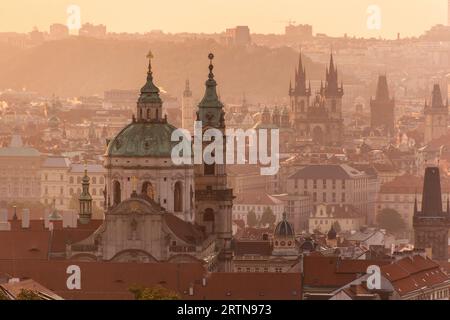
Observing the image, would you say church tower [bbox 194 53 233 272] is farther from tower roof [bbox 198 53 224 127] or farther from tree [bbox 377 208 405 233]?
tree [bbox 377 208 405 233]

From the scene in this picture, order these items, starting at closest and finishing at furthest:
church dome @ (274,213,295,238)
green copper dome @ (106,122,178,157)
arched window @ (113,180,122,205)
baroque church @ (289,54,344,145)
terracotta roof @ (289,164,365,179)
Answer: arched window @ (113,180,122,205) → green copper dome @ (106,122,178,157) → church dome @ (274,213,295,238) → terracotta roof @ (289,164,365,179) → baroque church @ (289,54,344,145)

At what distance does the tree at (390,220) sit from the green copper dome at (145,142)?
46.1m

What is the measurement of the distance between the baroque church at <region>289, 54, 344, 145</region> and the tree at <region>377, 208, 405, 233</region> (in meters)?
33.4

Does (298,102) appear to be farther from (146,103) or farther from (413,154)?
(146,103)

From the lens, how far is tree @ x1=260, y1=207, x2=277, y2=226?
9675cm

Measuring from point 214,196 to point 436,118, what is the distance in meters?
100

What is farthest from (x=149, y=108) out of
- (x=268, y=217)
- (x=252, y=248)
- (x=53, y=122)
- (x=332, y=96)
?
(x=53, y=122)

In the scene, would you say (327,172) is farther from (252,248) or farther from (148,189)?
(148,189)

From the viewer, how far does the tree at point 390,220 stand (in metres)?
98.2

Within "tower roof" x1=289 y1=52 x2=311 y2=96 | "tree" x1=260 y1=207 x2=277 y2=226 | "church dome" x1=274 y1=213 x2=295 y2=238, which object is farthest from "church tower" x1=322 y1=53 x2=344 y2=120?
"church dome" x1=274 y1=213 x2=295 y2=238

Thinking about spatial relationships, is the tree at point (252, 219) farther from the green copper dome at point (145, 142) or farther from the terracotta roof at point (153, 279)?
the terracotta roof at point (153, 279)

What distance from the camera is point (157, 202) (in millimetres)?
49625
